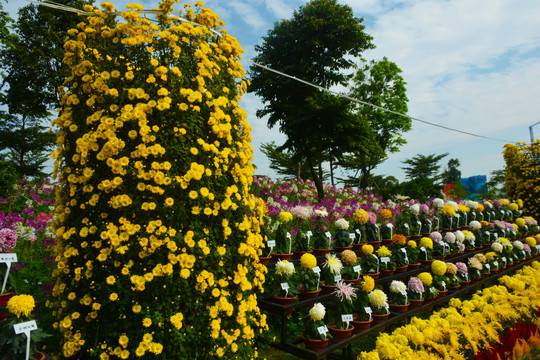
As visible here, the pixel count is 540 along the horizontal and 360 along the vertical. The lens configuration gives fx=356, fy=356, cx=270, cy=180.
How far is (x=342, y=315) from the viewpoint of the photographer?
150 inches

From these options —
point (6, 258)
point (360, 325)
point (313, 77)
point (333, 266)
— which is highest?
point (313, 77)

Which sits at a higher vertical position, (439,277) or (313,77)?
(313,77)

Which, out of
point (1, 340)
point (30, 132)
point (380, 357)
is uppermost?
point (30, 132)

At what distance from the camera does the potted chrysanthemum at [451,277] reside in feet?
19.1

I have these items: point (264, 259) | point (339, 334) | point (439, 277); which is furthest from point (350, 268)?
point (439, 277)

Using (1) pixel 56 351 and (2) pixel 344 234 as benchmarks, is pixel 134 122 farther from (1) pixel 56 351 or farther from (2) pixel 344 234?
(2) pixel 344 234

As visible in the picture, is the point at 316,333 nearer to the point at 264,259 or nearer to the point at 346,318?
the point at 346,318

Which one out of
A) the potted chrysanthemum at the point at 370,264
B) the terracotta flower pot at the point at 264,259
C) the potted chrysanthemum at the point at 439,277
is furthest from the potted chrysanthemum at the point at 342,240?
the potted chrysanthemum at the point at 439,277

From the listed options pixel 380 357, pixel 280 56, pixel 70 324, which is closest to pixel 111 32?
pixel 70 324

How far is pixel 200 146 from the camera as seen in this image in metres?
2.47

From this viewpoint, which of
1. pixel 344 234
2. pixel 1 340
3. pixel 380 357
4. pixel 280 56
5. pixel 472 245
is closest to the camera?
pixel 1 340

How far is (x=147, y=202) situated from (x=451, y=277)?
5454mm

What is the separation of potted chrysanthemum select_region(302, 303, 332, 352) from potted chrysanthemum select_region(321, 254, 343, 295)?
74 centimetres

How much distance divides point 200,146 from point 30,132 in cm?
2405
